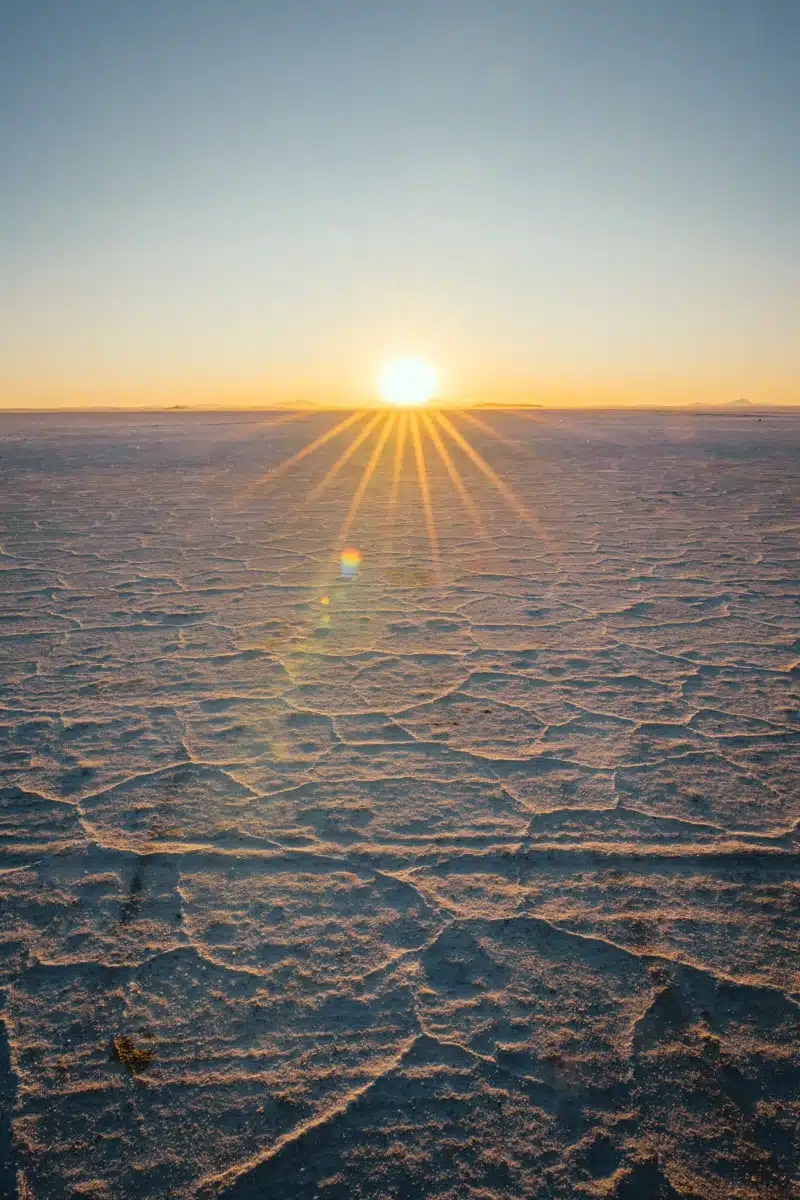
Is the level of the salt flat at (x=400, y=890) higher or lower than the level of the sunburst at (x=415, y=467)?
lower

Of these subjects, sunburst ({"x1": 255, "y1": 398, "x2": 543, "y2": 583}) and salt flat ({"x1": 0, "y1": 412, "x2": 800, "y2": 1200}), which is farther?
sunburst ({"x1": 255, "y1": 398, "x2": 543, "y2": 583})

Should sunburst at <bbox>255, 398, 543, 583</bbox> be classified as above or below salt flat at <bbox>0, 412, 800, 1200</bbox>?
above

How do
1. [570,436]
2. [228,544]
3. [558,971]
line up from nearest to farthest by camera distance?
[558,971] → [228,544] → [570,436]

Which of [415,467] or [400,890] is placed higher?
[415,467]

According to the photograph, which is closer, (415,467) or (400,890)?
(400,890)

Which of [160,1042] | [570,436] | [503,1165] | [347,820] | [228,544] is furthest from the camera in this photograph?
[570,436]

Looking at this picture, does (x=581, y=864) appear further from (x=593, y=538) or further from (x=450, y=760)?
(x=593, y=538)

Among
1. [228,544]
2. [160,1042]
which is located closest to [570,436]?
[228,544]

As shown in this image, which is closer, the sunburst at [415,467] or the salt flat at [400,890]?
the salt flat at [400,890]
